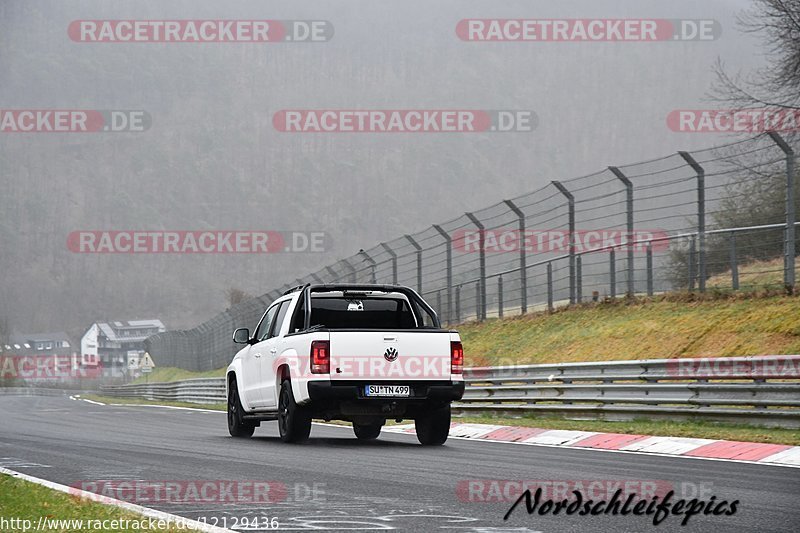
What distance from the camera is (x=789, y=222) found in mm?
19469

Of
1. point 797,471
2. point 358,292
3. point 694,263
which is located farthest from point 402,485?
point 694,263

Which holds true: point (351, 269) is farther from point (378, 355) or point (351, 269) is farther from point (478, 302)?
point (378, 355)

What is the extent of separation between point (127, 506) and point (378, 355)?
6.29 metres

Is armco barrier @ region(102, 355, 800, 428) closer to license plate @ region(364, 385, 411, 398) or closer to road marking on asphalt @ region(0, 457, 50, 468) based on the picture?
license plate @ region(364, 385, 411, 398)

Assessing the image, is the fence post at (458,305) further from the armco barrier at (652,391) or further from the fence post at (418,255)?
the armco barrier at (652,391)

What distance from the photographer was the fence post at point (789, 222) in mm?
19141

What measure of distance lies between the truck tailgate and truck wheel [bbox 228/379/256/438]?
9.96 feet

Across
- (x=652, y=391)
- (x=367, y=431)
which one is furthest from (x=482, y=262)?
(x=367, y=431)

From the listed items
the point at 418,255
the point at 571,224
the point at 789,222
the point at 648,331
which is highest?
the point at 571,224

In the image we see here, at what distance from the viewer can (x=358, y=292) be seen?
→ 15266mm

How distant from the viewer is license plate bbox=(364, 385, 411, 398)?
541 inches

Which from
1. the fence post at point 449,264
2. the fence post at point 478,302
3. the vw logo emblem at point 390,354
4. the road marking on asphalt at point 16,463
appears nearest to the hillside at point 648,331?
the fence post at point 478,302

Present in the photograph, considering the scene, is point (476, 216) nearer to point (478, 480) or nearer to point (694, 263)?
point (694, 263)

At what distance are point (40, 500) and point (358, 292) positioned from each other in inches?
299
